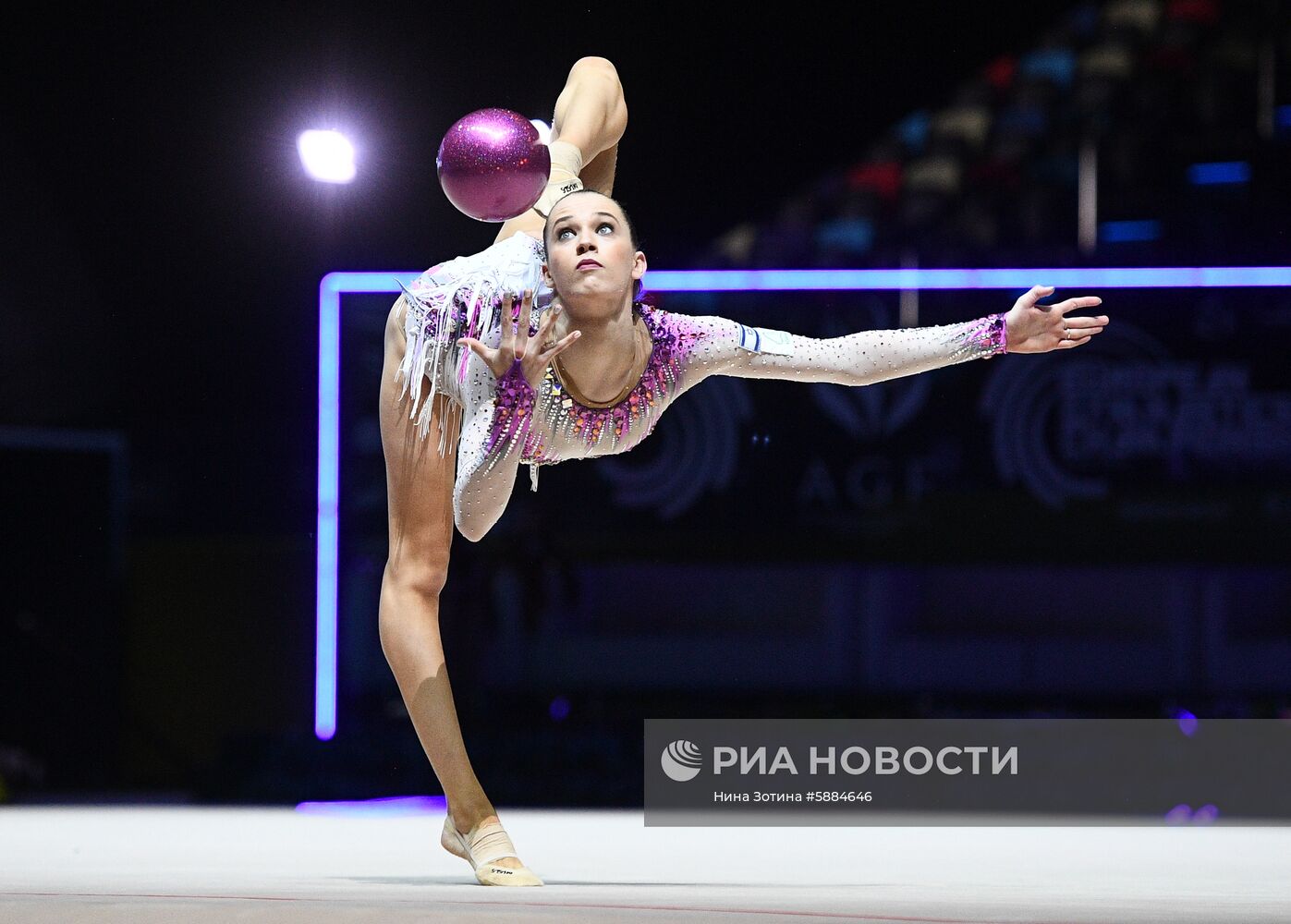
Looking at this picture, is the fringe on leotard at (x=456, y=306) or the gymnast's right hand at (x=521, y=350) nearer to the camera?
the gymnast's right hand at (x=521, y=350)

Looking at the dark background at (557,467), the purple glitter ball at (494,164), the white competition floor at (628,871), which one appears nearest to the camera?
the white competition floor at (628,871)

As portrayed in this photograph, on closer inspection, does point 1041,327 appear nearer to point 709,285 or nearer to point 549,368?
point 549,368

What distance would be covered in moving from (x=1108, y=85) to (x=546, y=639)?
8.69 ft

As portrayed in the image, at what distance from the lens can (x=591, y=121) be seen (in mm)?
2865

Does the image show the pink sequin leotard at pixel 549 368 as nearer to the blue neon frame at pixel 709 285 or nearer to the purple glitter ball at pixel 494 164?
the purple glitter ball at pixel 494 164

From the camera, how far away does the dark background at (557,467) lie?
4805 mm

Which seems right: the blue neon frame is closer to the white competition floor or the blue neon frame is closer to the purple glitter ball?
the white competition floor

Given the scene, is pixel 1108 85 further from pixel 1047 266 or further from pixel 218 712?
pixel 218 712

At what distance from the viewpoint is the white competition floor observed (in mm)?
1982

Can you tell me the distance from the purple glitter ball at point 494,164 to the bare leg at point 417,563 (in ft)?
0.67

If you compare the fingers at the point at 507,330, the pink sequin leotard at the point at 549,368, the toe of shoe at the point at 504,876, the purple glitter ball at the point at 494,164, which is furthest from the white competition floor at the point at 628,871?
the purple glitter ball at the point at 494,164

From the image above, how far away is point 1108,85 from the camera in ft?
18.0

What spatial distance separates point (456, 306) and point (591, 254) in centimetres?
27

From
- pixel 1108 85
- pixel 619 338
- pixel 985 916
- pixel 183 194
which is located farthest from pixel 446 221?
pixel 985 916
